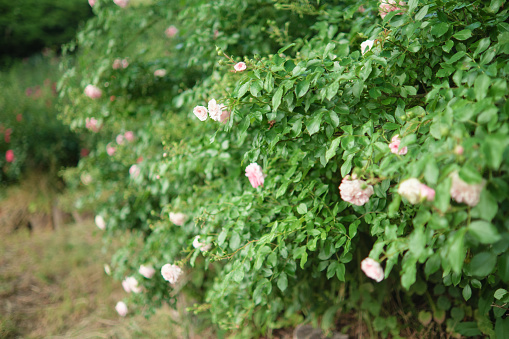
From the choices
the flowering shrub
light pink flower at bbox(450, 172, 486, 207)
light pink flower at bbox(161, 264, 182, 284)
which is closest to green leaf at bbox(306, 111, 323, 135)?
the flowering shrub

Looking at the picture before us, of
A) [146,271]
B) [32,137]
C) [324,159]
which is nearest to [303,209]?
[324,159]

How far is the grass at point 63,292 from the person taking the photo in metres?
2.27

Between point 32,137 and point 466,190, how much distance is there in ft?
13.1

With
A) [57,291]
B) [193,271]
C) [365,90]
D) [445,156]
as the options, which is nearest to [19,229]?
[57,291]

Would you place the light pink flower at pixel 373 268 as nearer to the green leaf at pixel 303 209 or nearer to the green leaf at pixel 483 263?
the green leaf at pixel 483 263

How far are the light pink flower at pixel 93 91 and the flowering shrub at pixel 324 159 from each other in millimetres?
57

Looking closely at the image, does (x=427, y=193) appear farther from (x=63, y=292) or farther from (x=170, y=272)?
(x=63, y=292)

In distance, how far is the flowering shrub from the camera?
27.1 inches

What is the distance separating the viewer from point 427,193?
66 cm

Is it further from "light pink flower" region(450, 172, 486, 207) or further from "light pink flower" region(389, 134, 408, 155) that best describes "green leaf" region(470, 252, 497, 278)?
"light pink flower" region(389, 134, 408, 155)

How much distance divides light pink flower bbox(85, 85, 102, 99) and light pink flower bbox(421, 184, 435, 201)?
5.79ft

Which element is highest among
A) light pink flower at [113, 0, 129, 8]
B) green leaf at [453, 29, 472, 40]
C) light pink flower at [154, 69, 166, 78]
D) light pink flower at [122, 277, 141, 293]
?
light pink flower at [113, 0, 129, 8]

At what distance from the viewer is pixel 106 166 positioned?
2391 millimetres

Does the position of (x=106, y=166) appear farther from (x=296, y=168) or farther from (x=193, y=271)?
(x=296, y=168)
